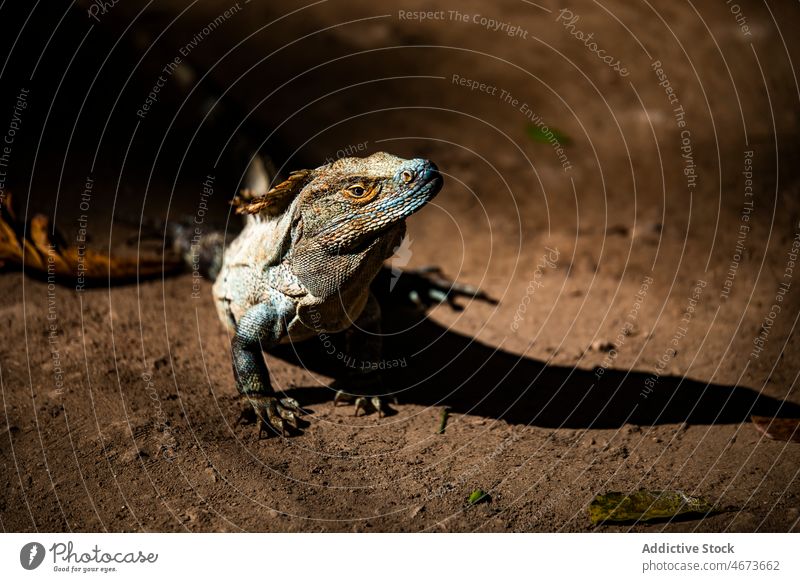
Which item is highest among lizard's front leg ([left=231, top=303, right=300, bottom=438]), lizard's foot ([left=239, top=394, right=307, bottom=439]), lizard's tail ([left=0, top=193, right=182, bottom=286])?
lizard's tail ([left=0, top=193, right=182, bottom=286])

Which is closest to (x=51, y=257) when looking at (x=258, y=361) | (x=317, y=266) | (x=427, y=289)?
(x=258, y=361)

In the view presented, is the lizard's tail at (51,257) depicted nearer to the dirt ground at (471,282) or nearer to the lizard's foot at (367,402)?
the dirt ground at (471,282)

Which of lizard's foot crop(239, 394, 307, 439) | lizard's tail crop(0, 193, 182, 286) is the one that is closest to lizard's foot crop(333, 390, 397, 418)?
lizard's foot crop(239, 394, 307, 439)

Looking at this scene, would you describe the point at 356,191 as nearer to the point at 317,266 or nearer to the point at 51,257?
the point at 317,266

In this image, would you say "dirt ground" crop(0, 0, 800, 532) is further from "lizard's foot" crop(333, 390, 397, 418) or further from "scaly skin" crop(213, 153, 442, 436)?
"scaly skin" crop(213, 153, 442, 436)

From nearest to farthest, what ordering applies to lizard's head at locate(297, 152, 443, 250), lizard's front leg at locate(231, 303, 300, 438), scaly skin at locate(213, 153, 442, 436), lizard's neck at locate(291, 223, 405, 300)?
lizard's head at locate(297, 152, 443, 250), scaly skin at locate(213, 153, 442, 436), lizard's neck at locate(291, 223, 405, 300), lizard's front leg at locate(231, 303, 300, 438)

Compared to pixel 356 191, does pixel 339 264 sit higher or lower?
lower

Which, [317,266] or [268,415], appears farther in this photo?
[268,415]

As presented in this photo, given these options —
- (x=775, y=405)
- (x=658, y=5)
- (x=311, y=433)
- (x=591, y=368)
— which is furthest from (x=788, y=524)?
(x=658, y=5)
